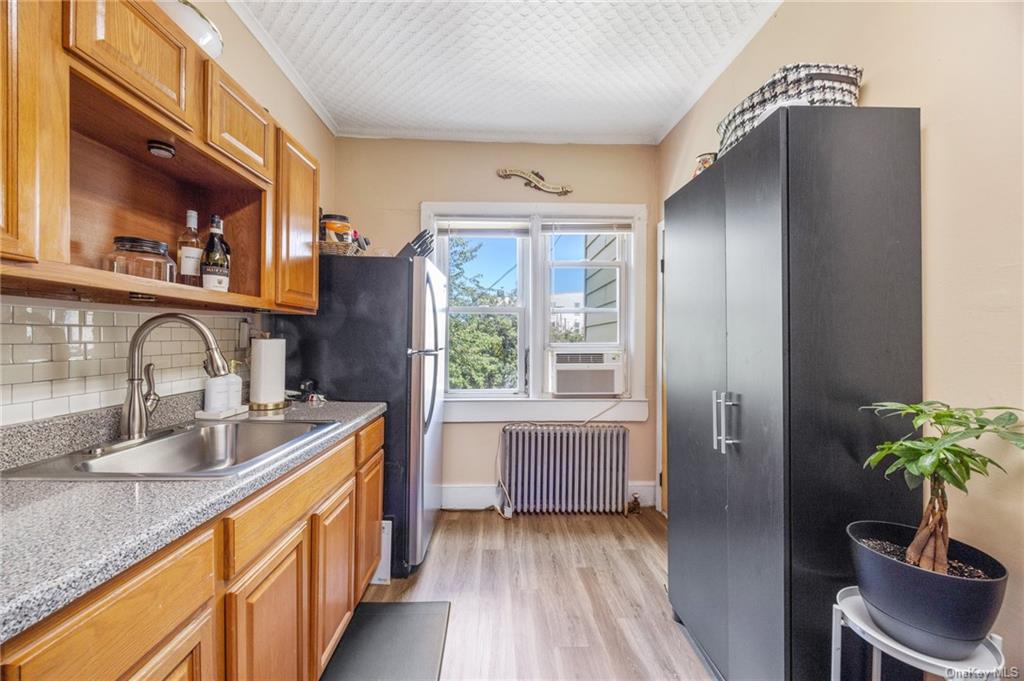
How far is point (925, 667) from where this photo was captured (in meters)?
0.88

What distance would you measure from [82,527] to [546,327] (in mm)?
2627

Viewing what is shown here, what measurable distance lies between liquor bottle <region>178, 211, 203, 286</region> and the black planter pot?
6.94 ft

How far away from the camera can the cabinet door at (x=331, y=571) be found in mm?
1370

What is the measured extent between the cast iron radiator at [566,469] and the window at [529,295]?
0.34 meters

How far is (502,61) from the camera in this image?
2.26 m

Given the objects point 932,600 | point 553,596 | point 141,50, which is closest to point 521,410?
point 553,596

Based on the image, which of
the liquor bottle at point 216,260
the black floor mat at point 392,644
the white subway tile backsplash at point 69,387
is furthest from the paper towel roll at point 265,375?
the black floor mat at point 392,644

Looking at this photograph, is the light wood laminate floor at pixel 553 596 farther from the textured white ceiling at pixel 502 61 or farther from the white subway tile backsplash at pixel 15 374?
the textured white ceiling at pixel 502 61

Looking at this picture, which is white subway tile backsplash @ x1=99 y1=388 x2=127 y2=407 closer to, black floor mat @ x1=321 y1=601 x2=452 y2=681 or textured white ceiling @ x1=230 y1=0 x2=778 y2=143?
black floor mat @ x1=321 y1=601 x2=452 y2=681

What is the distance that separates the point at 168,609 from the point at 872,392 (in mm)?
1686

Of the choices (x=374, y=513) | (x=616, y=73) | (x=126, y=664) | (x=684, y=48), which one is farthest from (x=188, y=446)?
(x=684, y=48)

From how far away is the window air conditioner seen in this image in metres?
3.11

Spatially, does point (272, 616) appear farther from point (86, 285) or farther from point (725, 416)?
point (725, 416)

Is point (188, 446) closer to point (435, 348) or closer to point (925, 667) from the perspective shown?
point (435, 348)
